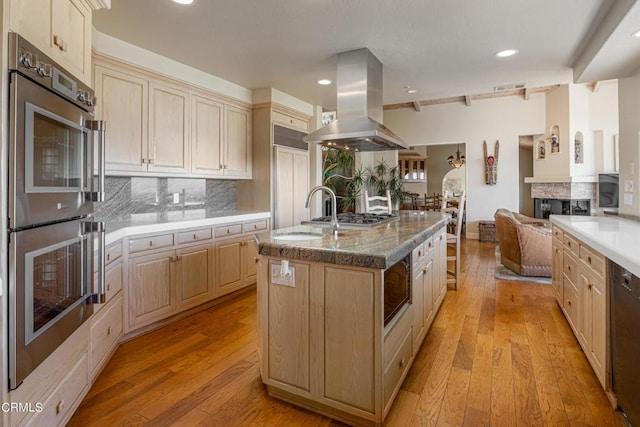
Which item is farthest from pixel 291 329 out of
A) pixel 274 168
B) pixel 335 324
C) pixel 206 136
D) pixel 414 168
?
pixel 414 168

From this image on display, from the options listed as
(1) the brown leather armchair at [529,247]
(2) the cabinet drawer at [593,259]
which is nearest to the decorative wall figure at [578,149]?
(1) the brown leather armchair at [529,247]

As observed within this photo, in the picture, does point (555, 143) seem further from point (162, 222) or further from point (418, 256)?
point (162, 222)

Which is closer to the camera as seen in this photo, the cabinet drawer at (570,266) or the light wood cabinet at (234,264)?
the cabinet drawer at (570,266)

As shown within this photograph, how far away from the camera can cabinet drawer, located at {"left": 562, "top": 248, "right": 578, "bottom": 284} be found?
8.18 ft

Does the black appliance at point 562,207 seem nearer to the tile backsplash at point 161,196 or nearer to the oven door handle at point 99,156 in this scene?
the tile backsplash at point 161,196

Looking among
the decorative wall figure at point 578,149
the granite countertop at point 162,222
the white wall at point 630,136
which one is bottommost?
the granite countertop at point 162,222

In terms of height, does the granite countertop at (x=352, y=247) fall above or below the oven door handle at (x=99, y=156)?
below

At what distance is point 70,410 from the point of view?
5.48 ft

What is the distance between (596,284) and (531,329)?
42.4 inches

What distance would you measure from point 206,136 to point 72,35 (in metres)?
2.13

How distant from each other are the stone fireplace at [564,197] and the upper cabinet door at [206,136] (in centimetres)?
640

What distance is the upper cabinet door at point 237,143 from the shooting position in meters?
4.06

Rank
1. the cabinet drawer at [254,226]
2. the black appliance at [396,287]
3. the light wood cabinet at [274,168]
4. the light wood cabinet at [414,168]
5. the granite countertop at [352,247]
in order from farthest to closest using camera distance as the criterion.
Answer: the light wood cabinet at [414,168] → the light wood cabinet at [274,168] → the cabinet drawer at [254,226] → the black appliance at [396,287] → the granite countertop at [352,247]

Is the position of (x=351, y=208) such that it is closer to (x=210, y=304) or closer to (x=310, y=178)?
(x=310, y=178)
